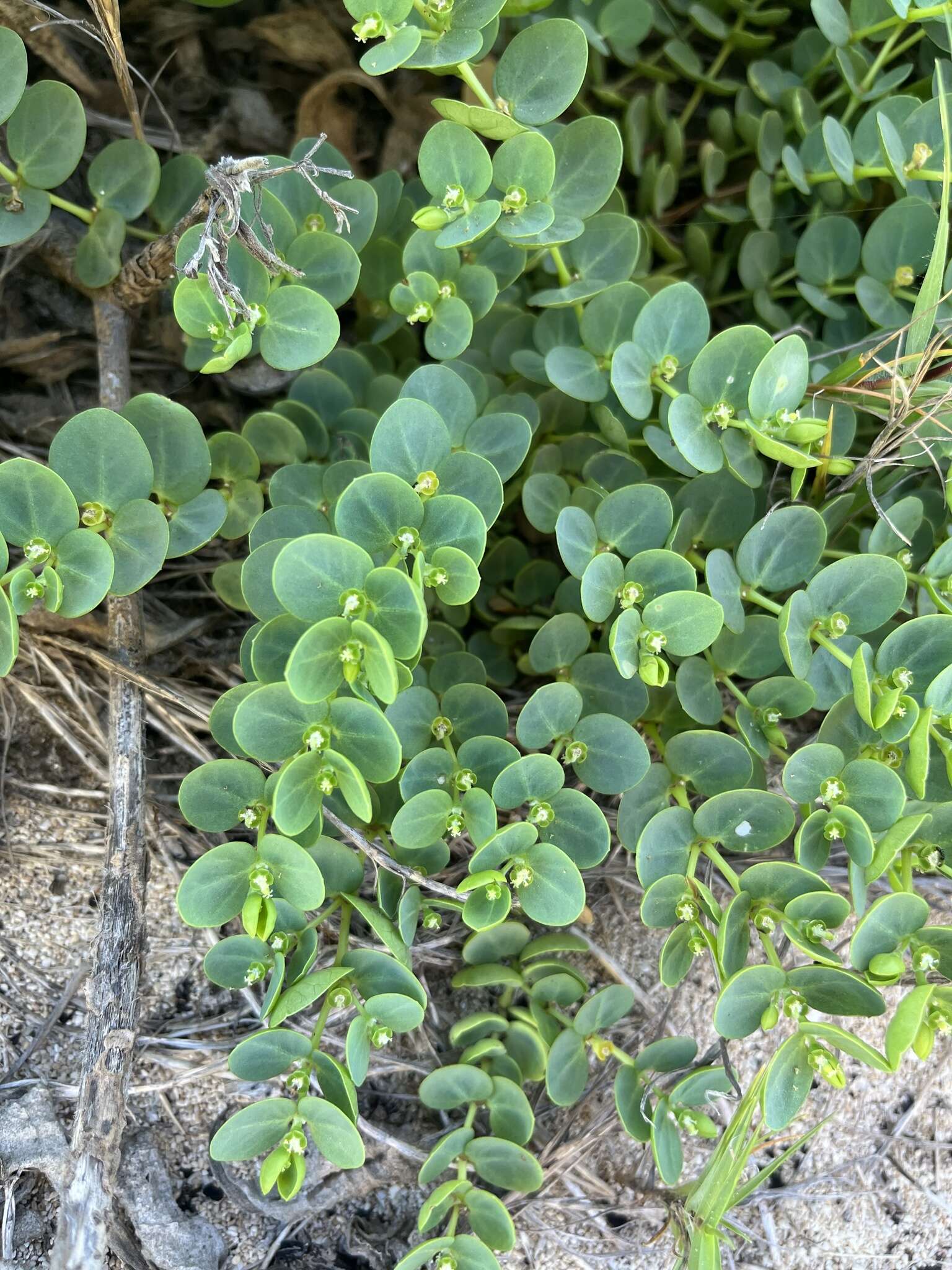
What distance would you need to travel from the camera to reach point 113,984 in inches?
56.6

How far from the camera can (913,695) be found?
55.5 inches

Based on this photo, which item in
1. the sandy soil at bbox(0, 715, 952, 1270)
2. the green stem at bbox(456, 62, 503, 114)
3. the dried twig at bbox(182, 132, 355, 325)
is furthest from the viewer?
the sandy soil at bbox(0, 715, 952, 1270)

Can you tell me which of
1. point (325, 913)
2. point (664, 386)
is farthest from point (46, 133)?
point (325, 913)

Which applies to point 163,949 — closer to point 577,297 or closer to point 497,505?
point 497,505

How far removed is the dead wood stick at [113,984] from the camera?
135 cm

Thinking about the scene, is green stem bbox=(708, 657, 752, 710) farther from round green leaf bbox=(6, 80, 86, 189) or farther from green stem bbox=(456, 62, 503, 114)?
round green leaf bbox=(6, 80, 86, 189)

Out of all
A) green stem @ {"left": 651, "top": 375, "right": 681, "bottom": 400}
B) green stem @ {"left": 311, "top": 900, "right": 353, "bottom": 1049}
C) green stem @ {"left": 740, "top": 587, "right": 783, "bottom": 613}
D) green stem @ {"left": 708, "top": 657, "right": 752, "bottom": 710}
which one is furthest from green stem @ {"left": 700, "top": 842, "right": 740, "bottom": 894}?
green stem @ {"left": 651, "top": 375, "right": 681, "bottom": 400}

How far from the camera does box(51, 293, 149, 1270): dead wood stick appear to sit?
4.44 feet

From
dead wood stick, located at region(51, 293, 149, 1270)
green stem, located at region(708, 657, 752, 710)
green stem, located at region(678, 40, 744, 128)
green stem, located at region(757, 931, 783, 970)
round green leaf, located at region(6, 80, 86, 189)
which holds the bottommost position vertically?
dead wood stick, located at region(51, 293, 149, 1270)

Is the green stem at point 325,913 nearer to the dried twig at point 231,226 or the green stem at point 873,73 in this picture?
the dried twig at point 231,226

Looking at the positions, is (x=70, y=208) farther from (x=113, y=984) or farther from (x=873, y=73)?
(x=873, y=73)

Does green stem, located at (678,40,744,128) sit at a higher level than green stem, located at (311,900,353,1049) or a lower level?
higher

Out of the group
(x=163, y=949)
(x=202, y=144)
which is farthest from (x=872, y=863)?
(x=202, y=144)

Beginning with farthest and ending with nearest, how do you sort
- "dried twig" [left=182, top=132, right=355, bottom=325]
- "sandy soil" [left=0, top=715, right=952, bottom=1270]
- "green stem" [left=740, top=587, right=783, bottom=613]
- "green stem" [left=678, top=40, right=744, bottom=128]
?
"green stem" [left=678, top=40, right=744, bottom=128]
"sandy soil" [left=0, top=715, right=952, bottom=1270]
"green stem" [left=740, top=587, right=783, bottom=613]
"dried twig" [left=182, top=132, right=355, bottom=325]
